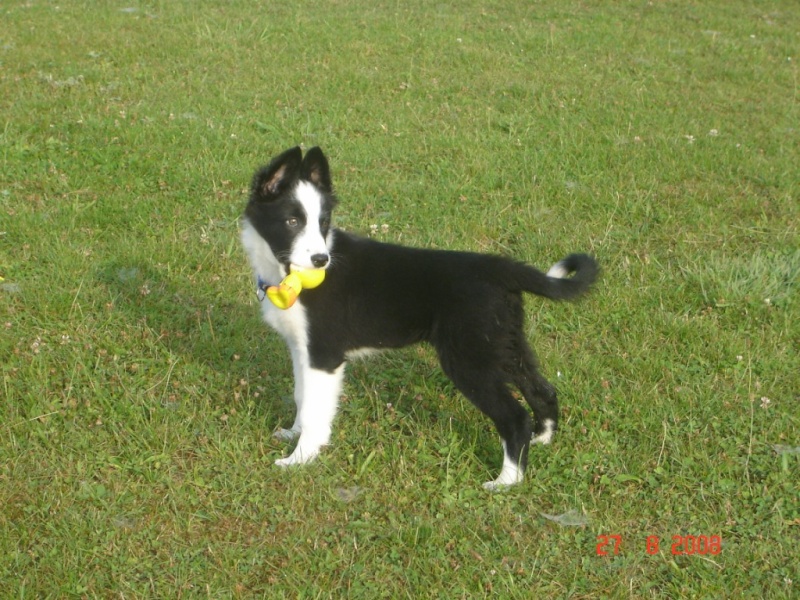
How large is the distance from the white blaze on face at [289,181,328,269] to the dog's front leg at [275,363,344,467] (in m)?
0.55

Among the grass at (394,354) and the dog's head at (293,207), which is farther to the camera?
the dog's head at (293,207)

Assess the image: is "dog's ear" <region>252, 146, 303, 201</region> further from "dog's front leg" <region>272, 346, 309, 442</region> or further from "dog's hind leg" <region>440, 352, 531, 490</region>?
"dog's hind leg" <region>440, 352, 531, 490</region>

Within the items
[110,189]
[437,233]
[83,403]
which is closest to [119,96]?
[110,189]

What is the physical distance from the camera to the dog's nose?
366 centimetres

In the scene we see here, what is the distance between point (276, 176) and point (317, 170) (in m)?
0.22

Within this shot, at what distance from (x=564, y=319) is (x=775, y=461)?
1.56 m

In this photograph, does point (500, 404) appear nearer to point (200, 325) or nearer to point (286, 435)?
point (286, 435)

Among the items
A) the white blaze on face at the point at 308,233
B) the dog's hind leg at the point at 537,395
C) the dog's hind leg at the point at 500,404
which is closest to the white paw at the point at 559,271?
the dog's hind leg at the point at 537,395

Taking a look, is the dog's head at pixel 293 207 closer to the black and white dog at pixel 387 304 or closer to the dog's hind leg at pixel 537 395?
the black and white dog at pixel 387 304

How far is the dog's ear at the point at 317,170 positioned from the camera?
3.88 m

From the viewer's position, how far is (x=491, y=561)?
3.38m

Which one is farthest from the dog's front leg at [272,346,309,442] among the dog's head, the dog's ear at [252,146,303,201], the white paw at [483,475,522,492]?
the white paw at [483,475,522,492]

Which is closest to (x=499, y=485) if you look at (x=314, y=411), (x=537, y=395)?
(x=537, y=395)

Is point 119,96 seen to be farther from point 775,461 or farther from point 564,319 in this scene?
point 775,461
